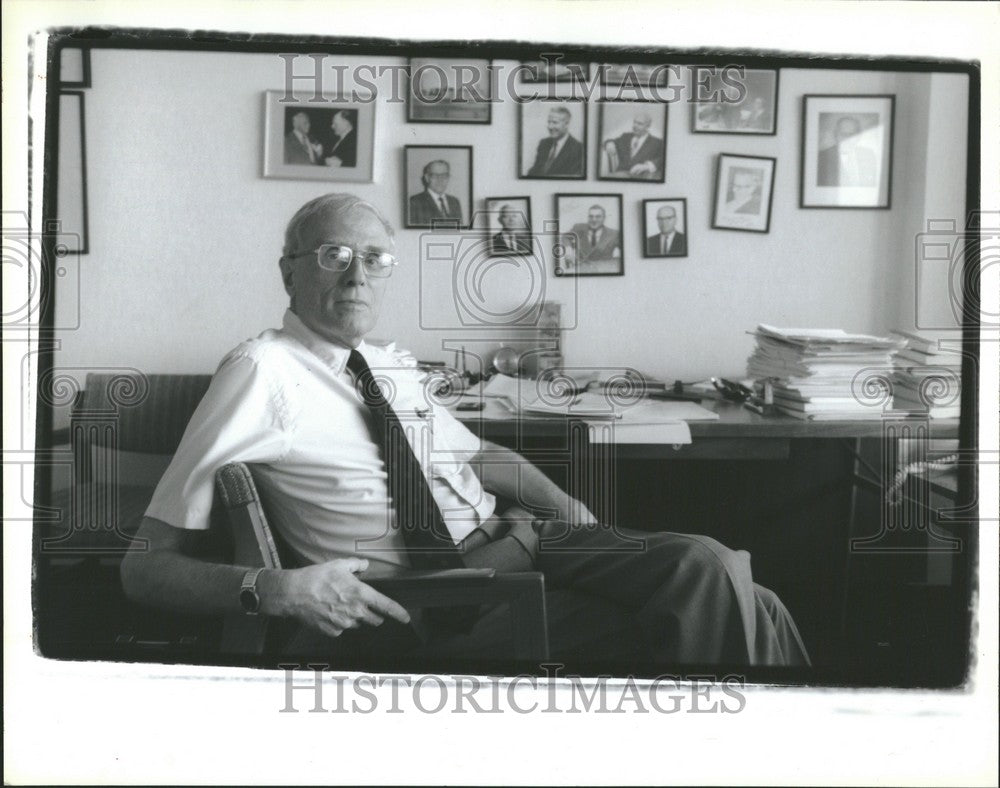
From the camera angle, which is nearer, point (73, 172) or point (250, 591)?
point (250, 591)

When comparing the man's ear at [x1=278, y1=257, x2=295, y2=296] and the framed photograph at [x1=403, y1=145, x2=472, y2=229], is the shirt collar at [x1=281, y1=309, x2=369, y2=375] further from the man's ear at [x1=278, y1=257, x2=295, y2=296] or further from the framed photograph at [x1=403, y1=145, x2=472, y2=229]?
the framed photograph at [x1=403, y1=145, x2=472, y2=229]

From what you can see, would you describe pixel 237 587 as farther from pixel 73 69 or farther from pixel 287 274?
pixel 73 69

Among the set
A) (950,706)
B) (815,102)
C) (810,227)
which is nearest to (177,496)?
(810,227)

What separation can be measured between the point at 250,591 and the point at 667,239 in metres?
1.05

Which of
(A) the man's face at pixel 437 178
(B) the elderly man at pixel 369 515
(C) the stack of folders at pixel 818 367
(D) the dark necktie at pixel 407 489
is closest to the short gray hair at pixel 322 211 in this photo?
(B) the elderly man at pixel 369 515

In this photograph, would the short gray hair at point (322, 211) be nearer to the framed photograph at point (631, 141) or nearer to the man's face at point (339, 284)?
the man's face at point (339, 284)

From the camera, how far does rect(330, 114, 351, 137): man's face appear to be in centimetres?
191

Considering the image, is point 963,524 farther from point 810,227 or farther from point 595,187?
point 595,187

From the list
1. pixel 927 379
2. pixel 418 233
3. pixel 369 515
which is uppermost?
pixel 418 233

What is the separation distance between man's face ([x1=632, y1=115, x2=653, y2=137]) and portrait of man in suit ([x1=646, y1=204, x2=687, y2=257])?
16 centimetres

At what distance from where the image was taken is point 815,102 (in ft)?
6.33

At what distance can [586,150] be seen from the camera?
1913mm

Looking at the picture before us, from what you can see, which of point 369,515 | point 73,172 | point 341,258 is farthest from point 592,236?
point 73,172

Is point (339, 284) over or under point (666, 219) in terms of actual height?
under
